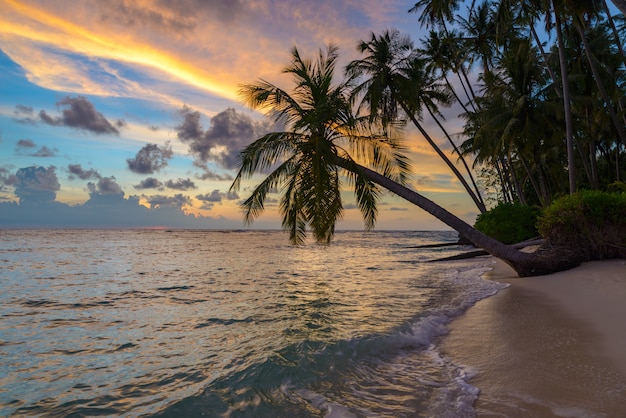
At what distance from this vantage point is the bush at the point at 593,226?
1224 centimetres

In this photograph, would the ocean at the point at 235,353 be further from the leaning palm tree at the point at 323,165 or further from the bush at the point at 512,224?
the bush at the point at 512,224

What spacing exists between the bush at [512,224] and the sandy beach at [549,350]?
54.0 ft

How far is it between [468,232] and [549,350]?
24.3 ft

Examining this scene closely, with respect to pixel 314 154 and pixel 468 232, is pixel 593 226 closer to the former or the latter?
pixel 468 232

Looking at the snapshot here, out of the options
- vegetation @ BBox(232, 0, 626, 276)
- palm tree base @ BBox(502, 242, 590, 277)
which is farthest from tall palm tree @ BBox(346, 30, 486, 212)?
palm tree base @ BBox(502, 242, 590, 277)

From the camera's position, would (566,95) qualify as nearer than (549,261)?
No

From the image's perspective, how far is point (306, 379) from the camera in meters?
4.63

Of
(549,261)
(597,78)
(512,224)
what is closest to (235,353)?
(549,261)

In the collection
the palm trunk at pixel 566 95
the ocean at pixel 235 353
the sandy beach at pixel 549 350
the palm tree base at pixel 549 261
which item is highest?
the palm trunk at pixel 566 95

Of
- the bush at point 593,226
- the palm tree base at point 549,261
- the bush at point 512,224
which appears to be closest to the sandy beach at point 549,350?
the palm tree base at point 549,261

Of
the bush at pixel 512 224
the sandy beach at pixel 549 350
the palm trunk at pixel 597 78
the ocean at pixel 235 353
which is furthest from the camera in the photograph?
the bush at pixel 512 224

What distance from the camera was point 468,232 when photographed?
12.0m

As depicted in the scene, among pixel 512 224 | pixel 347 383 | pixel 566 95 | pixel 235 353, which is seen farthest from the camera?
pixel 512 224

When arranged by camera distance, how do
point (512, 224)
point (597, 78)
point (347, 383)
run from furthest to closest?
point (512, 224), point (597, 78), point (347, 383)
